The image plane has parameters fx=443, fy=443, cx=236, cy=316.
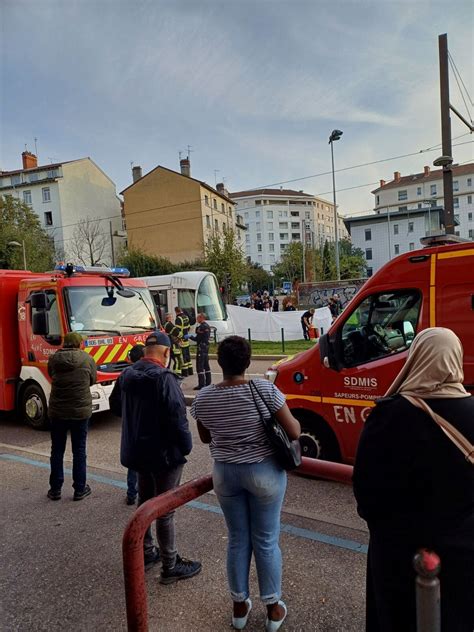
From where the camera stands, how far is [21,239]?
108 ft

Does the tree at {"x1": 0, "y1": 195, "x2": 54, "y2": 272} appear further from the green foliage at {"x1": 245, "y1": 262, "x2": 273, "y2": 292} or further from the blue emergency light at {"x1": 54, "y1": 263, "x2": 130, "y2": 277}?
the green foliage at {"x1": 245, "y1": 262, "x2": 273, "y2": 292}

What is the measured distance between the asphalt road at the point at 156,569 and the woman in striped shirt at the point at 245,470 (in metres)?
0.35

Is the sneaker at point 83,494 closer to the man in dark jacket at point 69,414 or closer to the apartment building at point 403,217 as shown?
the man in dark jacket at point 69,414

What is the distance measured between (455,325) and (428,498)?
2.77m

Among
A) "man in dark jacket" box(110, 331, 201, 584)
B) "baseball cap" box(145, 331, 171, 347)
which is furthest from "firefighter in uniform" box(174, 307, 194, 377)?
"man in dark jacket" box(110, 331, 201, 584)

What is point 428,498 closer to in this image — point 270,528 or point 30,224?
A: point 270,528

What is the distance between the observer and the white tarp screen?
58.2ft

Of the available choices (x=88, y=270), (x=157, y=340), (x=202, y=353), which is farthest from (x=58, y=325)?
(x=157, y=340)

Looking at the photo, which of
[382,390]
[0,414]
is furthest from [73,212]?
[382,390]

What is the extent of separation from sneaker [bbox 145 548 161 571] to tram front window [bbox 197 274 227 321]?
15.2 m

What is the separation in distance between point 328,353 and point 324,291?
78.4 ft

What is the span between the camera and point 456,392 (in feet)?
5.43

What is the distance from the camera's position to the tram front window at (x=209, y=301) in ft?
61.6

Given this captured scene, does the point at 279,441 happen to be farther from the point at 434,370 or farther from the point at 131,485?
the point at 131,485
